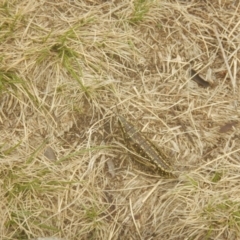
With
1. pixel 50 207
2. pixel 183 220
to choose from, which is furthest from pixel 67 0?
pixel 183 220

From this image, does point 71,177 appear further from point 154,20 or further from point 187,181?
point 154,20

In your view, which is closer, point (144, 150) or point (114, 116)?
point (144, 150)

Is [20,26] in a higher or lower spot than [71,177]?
higher

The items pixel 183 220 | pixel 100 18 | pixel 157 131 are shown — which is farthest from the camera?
pixel 100 18
